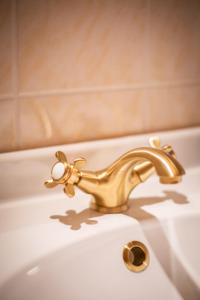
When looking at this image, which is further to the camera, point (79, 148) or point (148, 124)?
point (148, 124)

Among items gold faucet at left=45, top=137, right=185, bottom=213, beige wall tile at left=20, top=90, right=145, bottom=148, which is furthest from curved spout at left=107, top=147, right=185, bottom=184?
beige wall tile at left=20, top=90, right=145, bottom=148

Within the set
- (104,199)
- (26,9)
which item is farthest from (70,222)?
(26,9)

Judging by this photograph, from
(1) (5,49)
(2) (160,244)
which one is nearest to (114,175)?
(2) (160,244)

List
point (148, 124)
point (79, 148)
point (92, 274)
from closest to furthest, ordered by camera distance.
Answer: point (92, 274), point (79, 148), point (148, 124)

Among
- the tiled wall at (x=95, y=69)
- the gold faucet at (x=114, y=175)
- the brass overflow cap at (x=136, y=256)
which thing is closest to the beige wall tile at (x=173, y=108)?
the tiled wall at (x=95, y=69)

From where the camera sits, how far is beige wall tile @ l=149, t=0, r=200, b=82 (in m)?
0.74

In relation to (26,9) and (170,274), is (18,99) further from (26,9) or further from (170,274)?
(170,274)

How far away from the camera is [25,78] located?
2.07ft

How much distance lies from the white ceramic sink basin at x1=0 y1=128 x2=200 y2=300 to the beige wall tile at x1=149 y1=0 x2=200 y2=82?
0.15 meters

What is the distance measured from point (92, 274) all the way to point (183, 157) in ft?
0.98

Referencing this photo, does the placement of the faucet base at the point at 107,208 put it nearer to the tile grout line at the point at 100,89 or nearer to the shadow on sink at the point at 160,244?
the shadow on sink at the point at 160,244

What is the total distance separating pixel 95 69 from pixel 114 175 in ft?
0.60

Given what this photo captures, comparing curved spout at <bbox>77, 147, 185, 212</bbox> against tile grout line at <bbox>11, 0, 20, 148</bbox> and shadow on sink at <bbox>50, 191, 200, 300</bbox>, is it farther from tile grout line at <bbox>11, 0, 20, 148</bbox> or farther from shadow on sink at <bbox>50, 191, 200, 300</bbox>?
tile grout line at <bbox>11, 0, 20, 148</bbox>

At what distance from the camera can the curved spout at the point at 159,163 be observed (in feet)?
1.68
